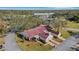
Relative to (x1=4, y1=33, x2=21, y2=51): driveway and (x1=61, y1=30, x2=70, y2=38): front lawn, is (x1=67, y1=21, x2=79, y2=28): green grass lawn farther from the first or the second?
(x1=4, y1=33, x2=21, y2=51): driveway

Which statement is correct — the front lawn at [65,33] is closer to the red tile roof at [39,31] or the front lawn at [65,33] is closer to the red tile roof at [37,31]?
the red tile roof at [39,31]

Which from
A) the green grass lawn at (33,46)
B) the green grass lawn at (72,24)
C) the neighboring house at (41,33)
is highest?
the green grass lawn at (72,24)

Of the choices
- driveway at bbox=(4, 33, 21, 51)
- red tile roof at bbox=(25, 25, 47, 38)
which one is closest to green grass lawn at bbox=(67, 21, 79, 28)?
red tile roof at bbox=(25, 25, 47, 38)

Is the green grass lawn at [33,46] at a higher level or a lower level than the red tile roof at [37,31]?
lower

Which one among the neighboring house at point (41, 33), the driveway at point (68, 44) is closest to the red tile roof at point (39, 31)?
the neighboring house at point (41, 33)

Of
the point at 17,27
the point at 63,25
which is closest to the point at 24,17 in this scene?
the point at 17,27

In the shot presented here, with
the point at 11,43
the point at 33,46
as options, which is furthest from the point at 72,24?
the point at 11,43
